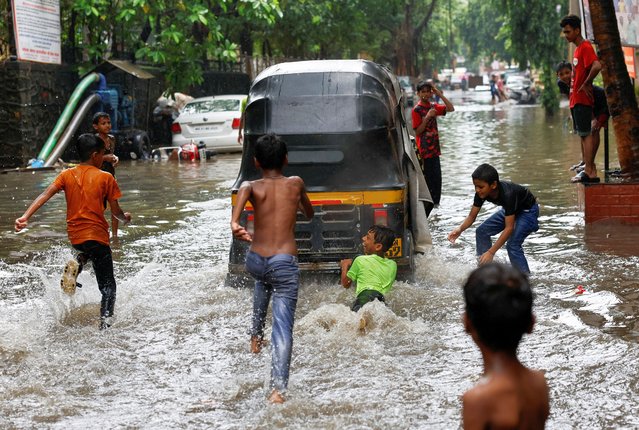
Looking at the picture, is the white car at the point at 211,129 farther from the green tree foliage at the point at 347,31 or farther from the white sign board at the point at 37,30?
the green tree foliage at the point at 347,31

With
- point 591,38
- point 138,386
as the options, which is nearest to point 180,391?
point 138,386

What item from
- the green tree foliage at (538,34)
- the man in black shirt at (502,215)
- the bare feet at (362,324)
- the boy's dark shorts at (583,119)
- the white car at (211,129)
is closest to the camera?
the bare feet at (362,324)

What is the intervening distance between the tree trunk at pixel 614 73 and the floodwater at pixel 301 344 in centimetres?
110

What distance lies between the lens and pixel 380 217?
8.34 meters

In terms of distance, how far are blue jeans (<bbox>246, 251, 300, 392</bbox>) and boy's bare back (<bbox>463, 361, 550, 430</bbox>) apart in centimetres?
270

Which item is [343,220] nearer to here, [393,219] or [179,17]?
[393,219]

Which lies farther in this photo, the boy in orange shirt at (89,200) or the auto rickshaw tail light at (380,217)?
the auto rickshaw tail light at (380,217)

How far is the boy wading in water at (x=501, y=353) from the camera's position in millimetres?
2955

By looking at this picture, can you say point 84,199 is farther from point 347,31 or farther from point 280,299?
point 347,31

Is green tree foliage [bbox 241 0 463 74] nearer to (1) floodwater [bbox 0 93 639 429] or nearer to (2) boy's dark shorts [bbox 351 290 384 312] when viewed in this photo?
(1) floodwater [bbox 0 93 639 429]

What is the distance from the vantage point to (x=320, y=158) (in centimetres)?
866

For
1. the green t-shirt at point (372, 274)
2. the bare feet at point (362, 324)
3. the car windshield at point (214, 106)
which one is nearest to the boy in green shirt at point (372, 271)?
the green t-shirt at point (372, 274)

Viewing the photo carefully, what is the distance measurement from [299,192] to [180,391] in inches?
53.3

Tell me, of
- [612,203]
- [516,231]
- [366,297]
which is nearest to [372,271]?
[366,297]
